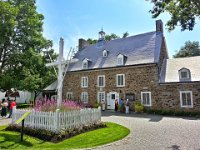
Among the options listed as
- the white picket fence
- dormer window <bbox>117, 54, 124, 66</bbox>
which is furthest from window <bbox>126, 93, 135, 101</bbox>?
the white picket fence

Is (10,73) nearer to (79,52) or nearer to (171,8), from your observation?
(79,52)

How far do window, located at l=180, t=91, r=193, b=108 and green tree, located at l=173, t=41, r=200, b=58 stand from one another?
27300 mm

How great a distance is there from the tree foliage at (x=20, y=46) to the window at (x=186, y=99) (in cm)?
1786

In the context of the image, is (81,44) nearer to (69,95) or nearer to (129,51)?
(69,95)

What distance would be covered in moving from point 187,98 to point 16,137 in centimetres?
1643

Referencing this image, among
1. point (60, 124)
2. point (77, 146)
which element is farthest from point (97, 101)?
point (77, 146)

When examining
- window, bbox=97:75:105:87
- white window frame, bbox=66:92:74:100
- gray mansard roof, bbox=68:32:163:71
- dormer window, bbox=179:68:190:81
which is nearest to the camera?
dormer window, bbox=179:68:190:81

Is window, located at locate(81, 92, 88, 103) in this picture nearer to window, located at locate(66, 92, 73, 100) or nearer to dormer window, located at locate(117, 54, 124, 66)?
window, located at locate(66, 92, 73, 100)

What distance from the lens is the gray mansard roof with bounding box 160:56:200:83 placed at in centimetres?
1975

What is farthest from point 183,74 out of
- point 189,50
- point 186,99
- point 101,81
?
point 189,50

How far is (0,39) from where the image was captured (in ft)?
75.5

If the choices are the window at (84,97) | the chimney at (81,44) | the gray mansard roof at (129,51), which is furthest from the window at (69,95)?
the chimney at (81,44)

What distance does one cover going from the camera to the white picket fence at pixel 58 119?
944 cm

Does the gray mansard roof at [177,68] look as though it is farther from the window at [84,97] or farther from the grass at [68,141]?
the grass at [68,141]
